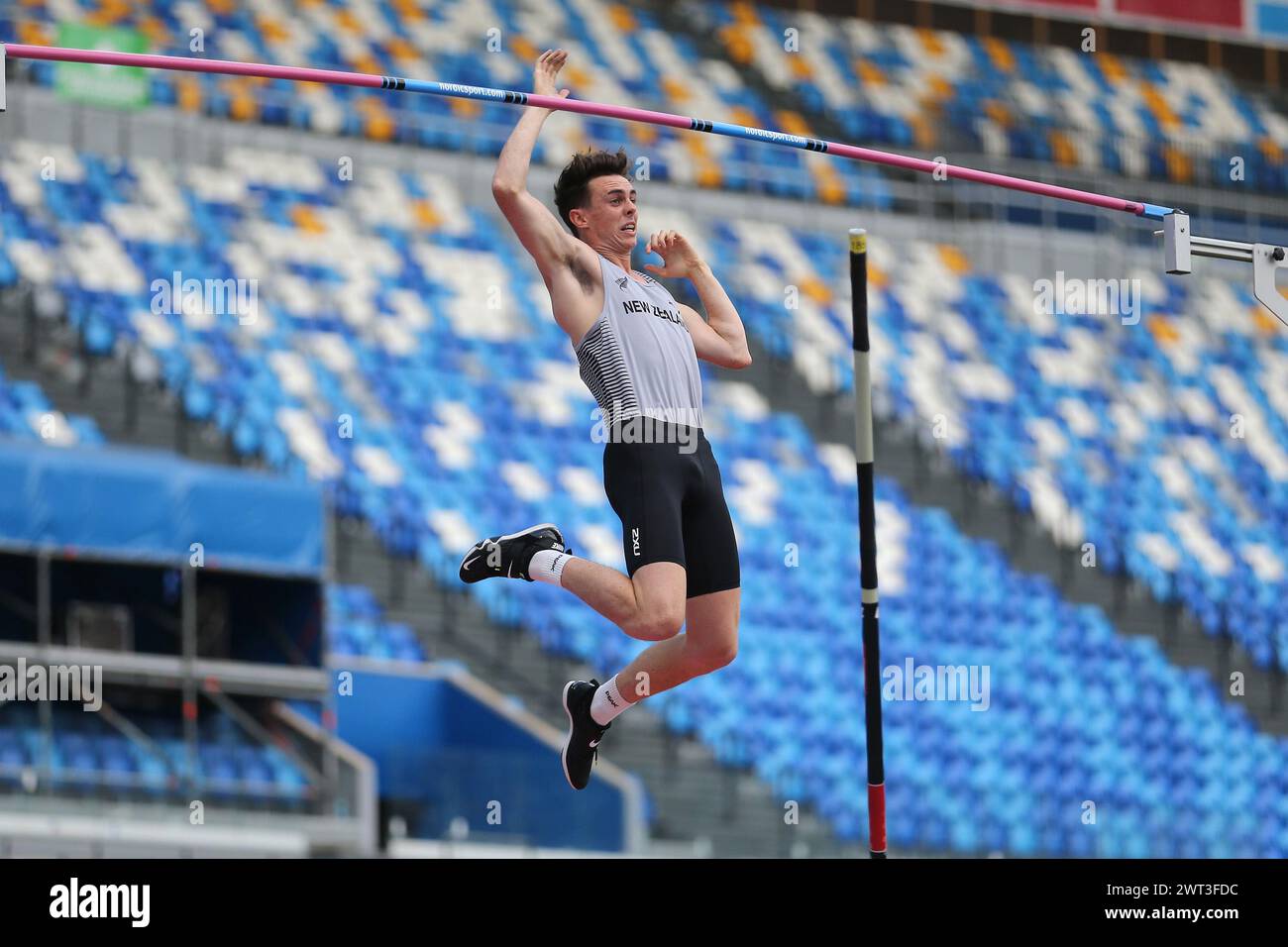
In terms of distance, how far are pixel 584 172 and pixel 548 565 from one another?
4.14 feet

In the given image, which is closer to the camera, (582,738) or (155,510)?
(582,738)

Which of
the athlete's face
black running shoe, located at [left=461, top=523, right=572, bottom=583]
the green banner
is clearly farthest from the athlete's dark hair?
the green banner

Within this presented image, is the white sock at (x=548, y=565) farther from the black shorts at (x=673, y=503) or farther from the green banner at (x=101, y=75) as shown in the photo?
the green banner at (x=101, y=75)

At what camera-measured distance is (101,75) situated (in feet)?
53.7

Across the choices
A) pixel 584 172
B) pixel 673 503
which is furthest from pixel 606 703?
pixel 584 172

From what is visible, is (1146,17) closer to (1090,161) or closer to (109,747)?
(1090,161)

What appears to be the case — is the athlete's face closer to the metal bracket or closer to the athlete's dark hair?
the athlete's dark hair

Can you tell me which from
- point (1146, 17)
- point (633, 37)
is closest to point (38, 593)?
point (633, 37)

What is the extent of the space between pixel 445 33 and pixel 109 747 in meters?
7.80

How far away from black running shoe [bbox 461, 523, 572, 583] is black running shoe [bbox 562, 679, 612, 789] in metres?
0.42

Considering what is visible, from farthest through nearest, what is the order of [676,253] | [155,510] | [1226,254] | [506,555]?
[155,510], [1226,254], [676,253], [506,555]

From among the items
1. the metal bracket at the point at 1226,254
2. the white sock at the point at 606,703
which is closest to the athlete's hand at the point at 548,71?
the white sock at the point at 606,703

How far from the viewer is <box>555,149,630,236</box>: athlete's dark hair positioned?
23.6 feet

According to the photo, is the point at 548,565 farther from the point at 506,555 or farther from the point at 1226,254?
the point at 1226,254
